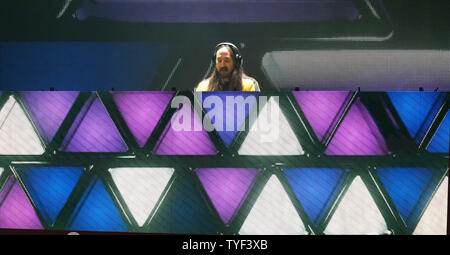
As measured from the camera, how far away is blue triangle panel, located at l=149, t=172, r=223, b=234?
227 cm

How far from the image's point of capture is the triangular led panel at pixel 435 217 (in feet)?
7.36

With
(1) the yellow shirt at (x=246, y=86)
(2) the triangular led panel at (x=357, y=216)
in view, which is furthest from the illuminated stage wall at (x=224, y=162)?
(1) the yellow shirt at (x=246, y=86)

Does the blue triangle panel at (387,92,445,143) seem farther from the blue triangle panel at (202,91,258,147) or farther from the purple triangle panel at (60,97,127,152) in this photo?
the purple triangle panel at (60,97,127,152)

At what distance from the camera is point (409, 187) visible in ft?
7.42

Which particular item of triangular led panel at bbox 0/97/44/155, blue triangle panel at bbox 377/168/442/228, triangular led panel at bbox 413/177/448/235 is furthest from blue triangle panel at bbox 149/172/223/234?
triangular led panel at bbox 413/177/448/235

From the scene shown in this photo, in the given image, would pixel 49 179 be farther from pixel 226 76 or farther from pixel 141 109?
pixel 226 76

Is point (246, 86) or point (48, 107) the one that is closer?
point (48, 107)

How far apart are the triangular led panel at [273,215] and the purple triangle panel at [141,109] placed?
2.03 ft

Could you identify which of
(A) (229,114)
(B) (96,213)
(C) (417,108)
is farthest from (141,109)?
(C) (417,108)

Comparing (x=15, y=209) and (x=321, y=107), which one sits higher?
(x=321, y=107)

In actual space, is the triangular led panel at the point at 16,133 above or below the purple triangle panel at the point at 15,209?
above

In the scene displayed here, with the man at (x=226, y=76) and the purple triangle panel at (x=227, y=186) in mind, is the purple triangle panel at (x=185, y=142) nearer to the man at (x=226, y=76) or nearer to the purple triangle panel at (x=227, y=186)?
the purple triangle panel at (x=227, y=186)

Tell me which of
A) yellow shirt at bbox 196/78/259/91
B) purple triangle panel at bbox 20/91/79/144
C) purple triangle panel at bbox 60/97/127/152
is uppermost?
yellow shirt at bbox 196/78/259/91

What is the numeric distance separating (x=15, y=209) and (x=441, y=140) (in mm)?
2045
